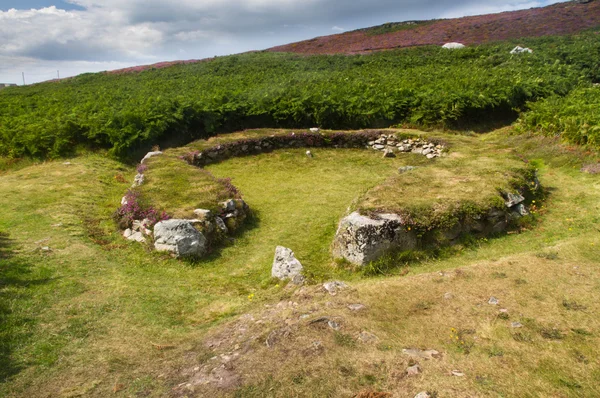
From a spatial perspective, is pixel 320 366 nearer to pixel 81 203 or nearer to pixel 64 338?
pixel 64 338

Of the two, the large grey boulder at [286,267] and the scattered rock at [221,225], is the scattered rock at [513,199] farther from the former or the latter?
the scattered rock at [221,225]

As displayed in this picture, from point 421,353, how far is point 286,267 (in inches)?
135

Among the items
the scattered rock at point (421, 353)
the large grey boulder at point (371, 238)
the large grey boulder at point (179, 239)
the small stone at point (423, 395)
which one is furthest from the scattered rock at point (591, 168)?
the large grey boulder at point (179, 239)

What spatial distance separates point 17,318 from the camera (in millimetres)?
5980

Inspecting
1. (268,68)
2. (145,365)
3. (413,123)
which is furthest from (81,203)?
(268,68)

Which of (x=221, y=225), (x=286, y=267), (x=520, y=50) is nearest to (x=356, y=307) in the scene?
(x=286, y=267)

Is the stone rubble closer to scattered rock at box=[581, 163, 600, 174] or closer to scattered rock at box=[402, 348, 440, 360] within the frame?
scattered rock at box=[581, 163, 600, 174]

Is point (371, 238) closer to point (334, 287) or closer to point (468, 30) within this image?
point (334, 287)

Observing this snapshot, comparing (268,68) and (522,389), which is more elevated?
(268,68)

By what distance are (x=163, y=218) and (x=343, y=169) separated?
8409 millimetres

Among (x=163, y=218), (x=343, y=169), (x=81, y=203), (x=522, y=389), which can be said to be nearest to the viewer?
(x=522, y=389)

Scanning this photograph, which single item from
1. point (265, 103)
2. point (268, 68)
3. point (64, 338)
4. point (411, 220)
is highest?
point (268, 68)

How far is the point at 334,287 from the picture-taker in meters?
6.97

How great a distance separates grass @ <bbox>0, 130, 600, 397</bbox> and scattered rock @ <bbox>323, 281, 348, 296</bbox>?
138mm
